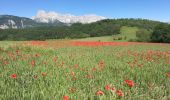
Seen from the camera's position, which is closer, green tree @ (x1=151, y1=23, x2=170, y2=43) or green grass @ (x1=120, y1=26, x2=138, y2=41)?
green tree @ (x1=151, y1=23, x2=170, y2=43)

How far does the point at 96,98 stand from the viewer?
4.33 metres

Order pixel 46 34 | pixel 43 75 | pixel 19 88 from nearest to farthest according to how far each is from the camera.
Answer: pixel 19 88 < pixel 43 75 < pixel 46 34

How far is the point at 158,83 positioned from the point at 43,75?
2.55m

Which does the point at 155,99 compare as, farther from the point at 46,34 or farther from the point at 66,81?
the point at 46,34

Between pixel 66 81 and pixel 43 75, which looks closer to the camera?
pixel 66 81

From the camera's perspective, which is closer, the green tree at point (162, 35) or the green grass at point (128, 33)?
the green tree at point (162, 35)

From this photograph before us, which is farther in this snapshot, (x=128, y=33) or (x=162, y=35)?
(x=128, y=33)

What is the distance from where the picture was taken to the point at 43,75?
238 inches

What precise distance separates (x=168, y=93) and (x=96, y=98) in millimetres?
1544

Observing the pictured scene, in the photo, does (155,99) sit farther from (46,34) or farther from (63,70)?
(46,34)

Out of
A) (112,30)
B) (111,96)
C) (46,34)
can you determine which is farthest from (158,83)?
(46,34)

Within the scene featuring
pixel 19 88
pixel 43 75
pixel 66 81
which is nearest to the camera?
pixel 19 88

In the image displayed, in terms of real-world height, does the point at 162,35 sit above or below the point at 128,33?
above

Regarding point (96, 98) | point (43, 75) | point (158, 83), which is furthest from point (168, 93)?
point (43, 75)
